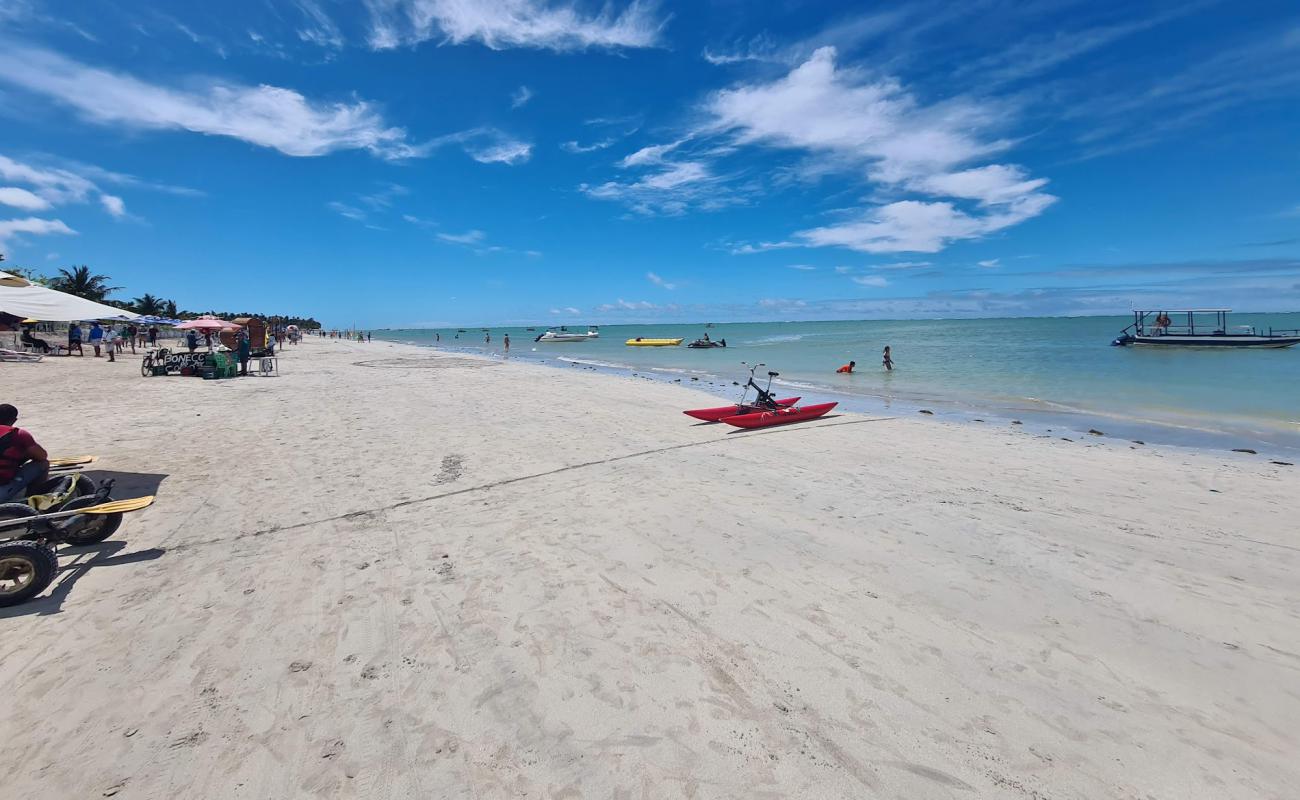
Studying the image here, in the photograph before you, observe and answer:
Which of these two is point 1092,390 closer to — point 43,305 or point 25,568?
point 25,568

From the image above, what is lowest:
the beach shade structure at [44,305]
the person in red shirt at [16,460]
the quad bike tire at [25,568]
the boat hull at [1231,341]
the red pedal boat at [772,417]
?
the quad bike tire at [25,568]

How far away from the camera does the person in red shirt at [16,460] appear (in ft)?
14.4

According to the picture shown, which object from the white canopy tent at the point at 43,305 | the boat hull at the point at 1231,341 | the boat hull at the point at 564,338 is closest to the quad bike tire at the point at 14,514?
the white canopy tent at the point at 43,305

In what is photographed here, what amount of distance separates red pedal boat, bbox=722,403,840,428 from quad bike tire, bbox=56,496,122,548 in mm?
9303

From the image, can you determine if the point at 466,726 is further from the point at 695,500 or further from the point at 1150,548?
the point at 1150,548

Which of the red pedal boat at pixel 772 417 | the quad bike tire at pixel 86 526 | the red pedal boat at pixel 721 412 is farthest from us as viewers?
the red pedal boat at pixel 721 412

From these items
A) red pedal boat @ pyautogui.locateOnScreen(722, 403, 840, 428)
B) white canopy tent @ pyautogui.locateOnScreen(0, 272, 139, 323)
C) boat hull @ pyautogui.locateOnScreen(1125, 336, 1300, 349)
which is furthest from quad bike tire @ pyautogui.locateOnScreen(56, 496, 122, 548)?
boat hull @ pyautogui.locateOnScreen(1125, 336, 1300, 349)

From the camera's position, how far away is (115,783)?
239cm

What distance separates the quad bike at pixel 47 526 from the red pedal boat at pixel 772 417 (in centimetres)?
916

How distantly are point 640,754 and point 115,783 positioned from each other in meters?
2.34

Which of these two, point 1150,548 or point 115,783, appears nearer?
point 115,783

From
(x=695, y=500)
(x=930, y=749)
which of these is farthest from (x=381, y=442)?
(x=930, y=749)

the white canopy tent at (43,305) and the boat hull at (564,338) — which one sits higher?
the boat hull at (564,338)

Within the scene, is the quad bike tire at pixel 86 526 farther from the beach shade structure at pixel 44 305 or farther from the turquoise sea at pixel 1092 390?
the turquoise sea at pixel 1092 390
